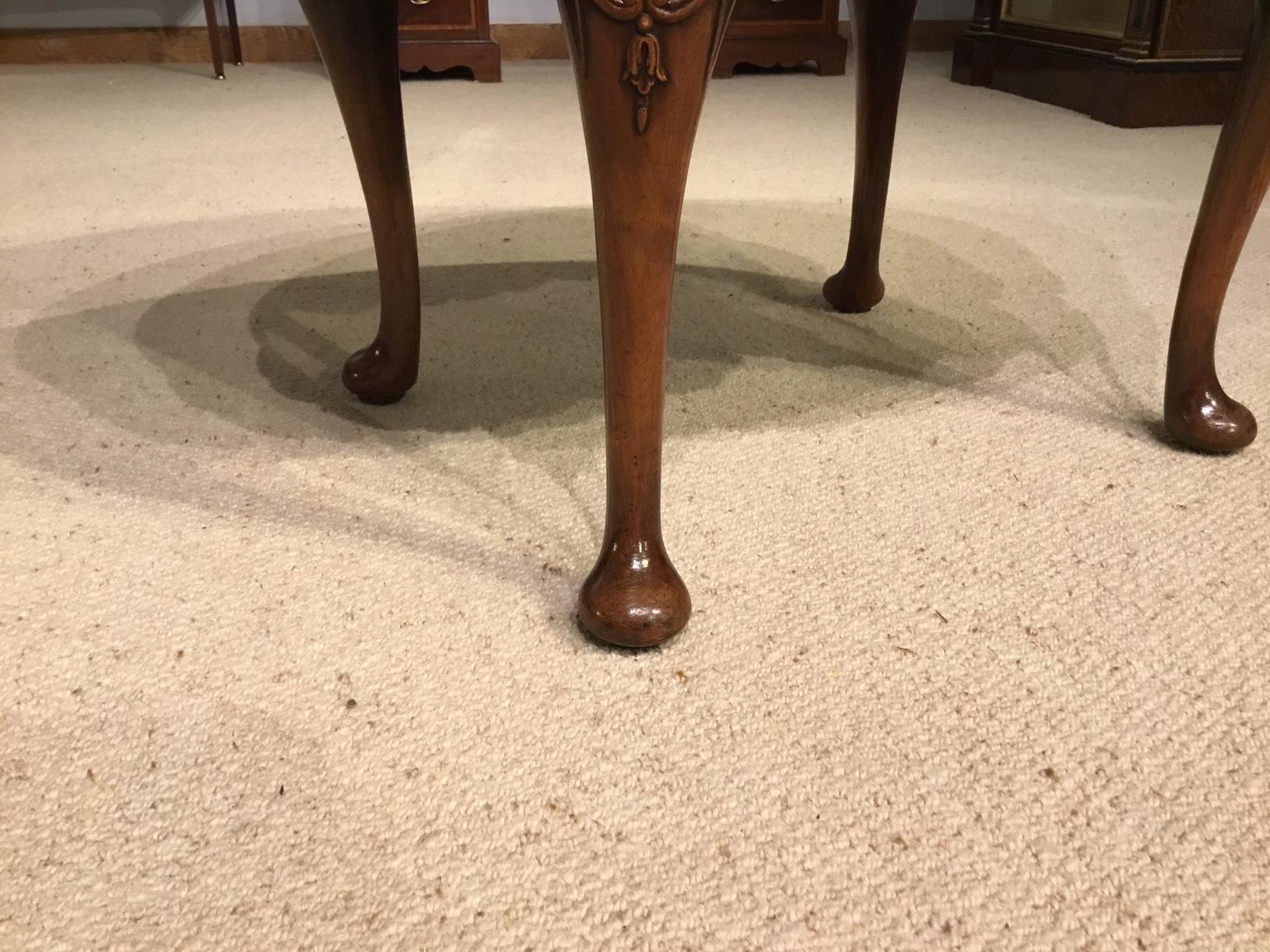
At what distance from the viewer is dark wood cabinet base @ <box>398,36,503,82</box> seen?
2672 millimetres

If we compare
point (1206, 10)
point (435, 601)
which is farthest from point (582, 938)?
point (1206, 10)

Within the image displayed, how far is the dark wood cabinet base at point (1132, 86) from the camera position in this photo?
→ 6.82ft

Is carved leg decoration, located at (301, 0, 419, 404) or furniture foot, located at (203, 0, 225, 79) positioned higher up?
carved leg decoration, located at (301, 0, 419, 404)

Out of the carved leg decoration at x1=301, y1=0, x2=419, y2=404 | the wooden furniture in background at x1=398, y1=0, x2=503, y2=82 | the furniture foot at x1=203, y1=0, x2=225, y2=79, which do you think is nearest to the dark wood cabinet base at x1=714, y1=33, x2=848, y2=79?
the wooden furniture in background at x1=398, y1=0, x2=503, y2=82

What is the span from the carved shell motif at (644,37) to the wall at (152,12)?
2637 millimetres

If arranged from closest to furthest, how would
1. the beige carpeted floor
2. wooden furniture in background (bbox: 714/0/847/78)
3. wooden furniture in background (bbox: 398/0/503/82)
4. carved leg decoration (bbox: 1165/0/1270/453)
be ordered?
1. the beige carpeted floor
2. carved leg decoration (bbox: 1165/0/1270/453)
3. wooden furniture in background (bbox: 398/0/503/82)
4. wooden furniture in background (bbox: 714/0/847/78)

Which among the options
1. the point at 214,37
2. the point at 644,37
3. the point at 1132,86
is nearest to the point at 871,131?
the point at 644,37

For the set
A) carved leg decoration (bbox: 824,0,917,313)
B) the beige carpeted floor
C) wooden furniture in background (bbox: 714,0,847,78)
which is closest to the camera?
the beige carpeted floor

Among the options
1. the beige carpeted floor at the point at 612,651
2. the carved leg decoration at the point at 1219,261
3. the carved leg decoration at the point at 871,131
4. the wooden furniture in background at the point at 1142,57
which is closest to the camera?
the beige carpeted floor at the point at 612,651

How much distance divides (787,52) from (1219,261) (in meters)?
2.32

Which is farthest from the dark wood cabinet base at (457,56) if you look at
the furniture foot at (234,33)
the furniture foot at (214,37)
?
the furniture foot at (234,33)

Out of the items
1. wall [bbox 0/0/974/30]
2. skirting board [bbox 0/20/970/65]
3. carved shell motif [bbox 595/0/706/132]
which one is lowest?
skirting board [bbox 0/20/970/65]

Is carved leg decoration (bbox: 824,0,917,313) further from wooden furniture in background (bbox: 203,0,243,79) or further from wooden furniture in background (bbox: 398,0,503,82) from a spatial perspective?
wooden furniture in background (bbox: 203,0,243,79)

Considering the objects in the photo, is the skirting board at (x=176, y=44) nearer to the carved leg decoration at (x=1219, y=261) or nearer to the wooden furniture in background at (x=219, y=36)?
the wooden furniture in background at (x=219, y=36)
